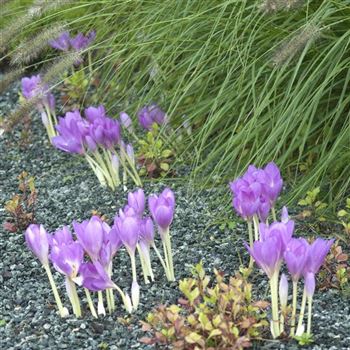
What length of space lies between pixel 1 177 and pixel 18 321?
1.50m

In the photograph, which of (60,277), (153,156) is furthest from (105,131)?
Answer: (60,277)

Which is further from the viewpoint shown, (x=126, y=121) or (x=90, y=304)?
(x=126, y=121)

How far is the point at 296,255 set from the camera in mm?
2748

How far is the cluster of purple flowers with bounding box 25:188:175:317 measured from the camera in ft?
9.60

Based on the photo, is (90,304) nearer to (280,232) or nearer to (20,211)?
(280,232)

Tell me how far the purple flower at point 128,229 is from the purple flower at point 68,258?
135mm

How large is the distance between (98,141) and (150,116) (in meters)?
0.41

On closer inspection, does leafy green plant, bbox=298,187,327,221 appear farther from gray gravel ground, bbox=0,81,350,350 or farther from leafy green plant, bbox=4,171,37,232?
leafy green plant, bbox=4,171,37,232

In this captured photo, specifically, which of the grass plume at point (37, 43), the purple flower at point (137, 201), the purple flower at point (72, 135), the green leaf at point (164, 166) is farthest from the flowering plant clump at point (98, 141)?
the purple flower at point (137, 201)

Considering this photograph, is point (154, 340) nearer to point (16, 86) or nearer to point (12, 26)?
point (12, 26)

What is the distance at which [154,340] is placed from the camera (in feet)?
8.95

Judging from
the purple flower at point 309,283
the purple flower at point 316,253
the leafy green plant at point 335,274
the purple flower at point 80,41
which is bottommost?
the leafy green plant at point 335,274

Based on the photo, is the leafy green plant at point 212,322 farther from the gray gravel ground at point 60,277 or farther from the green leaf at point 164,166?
the green leaf at point 164,166

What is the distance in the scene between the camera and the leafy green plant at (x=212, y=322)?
2645 millimetres
